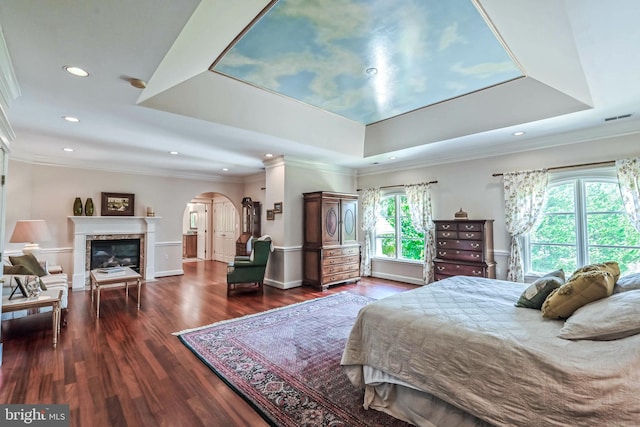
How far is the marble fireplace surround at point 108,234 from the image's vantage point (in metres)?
5.86

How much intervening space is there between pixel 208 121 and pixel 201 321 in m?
2.62


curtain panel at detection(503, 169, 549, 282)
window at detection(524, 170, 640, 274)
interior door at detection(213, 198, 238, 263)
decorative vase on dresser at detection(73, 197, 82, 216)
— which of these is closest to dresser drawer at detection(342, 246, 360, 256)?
curtain panel at detection(503, 169, 549, 282)

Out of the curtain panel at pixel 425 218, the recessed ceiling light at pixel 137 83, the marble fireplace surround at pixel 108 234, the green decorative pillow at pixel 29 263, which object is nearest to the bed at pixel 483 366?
the recessed ceiling light at pixel 137 83

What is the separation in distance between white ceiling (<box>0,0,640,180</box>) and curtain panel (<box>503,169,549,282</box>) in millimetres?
517

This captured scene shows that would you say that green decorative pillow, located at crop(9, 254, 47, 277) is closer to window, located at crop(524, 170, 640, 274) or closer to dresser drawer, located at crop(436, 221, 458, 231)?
dresser drawer, located at crop(436, 221, 458, 231)

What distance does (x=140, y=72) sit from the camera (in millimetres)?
2518

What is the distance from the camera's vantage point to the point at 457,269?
4.85m

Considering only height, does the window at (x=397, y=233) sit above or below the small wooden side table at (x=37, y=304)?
above

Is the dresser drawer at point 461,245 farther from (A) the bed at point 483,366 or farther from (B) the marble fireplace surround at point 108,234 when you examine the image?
(B) the marble fireplace surround at point 108,234

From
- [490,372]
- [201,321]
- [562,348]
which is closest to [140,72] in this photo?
[201,321]

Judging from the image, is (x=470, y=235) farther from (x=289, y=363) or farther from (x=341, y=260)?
(x=289, y=363)

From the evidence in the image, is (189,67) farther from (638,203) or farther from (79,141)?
(638,203)

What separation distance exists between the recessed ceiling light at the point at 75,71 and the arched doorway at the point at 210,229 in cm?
633

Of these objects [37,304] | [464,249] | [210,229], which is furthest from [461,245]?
[210,229]
